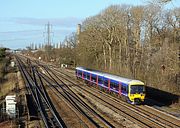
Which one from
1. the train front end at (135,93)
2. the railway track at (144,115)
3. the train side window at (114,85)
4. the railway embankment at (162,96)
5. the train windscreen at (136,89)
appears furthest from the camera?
the train side window at (114,85)

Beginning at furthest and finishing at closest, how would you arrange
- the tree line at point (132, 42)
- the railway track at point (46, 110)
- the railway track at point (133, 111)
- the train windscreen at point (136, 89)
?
1. the tree line at point (132, 42)
2. the train windscreen at point (136, 89)
3. the railway track at point (46, 110)
4. the railway track at point (133, 111)

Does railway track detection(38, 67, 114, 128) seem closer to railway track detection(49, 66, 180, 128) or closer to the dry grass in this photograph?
railway track detection(49, 66, 180, 128)

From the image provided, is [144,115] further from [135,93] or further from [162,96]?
[162,96]

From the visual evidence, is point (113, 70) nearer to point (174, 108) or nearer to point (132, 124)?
point (174, 108)

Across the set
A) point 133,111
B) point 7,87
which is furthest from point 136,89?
point 7,87

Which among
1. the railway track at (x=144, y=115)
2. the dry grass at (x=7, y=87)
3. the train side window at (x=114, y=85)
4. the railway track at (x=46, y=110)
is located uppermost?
the train side window at (x=114, y=85)

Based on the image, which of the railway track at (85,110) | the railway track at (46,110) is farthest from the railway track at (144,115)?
the railway track at (46,110)

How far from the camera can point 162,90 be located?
34969 millimetres

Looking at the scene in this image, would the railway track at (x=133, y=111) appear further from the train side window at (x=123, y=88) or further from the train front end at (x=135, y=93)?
the train side window at (x=123, y=88)

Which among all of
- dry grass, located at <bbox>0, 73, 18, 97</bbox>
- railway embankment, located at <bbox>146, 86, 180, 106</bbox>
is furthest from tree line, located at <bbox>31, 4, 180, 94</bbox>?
dry grass, located at <bbox>0, 73, 18, 97</bbox>

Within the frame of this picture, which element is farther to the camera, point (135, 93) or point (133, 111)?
point (135, 93)

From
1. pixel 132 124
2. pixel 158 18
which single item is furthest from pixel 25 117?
pixel 158 18

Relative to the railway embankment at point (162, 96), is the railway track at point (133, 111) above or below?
below

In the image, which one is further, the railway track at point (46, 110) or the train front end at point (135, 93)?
the train front end at point (135, 93)
